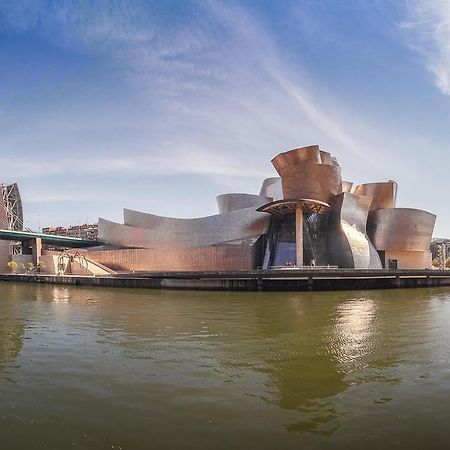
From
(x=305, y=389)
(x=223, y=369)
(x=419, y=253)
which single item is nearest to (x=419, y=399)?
(x=305, y=389)

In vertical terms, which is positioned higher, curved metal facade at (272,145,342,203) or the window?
curved metal facade at (272,145,342,203)

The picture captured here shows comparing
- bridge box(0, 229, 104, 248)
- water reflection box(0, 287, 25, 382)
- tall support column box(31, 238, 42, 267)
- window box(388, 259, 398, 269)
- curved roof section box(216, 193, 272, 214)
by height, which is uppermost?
curved roof section box(216, 193, 272, 214)

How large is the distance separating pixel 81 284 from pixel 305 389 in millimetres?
33868

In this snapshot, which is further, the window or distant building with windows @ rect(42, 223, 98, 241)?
distant building with windows @ rect(42, 223, 98, 241)

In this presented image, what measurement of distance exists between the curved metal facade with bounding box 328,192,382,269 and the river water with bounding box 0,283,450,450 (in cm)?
2737

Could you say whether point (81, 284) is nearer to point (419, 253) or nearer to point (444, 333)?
point (444, 333)

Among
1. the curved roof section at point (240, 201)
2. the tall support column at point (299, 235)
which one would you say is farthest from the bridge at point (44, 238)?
the tall support column at point (299, 235)

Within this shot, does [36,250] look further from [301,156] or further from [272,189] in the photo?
[301,156]

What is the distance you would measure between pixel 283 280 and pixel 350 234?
14.8 metres

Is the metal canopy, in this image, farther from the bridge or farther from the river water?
the bridge

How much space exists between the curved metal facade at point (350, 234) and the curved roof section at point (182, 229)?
743cm

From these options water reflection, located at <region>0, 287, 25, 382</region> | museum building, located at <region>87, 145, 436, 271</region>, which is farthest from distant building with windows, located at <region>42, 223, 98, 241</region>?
water reflection, located at <region>0, 287, 25, 382</region>

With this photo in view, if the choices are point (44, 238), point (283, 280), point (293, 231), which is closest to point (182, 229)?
point (293, 231)

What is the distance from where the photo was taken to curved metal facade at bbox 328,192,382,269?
3969 centimetres
